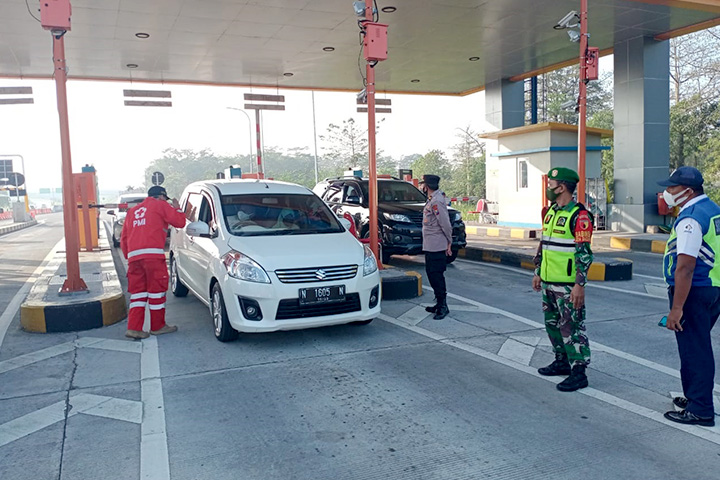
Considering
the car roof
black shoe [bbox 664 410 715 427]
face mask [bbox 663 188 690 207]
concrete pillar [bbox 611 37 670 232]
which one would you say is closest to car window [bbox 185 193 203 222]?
the car roof

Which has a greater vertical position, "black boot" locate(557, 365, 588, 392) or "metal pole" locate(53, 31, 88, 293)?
"metal pole" locate(53, 31, 88, 293)

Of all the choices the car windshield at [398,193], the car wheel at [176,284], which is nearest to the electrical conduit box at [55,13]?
the car wheel at [176,284]

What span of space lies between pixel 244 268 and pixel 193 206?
2.55 meters

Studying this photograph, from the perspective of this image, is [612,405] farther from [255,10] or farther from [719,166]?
[719,166]

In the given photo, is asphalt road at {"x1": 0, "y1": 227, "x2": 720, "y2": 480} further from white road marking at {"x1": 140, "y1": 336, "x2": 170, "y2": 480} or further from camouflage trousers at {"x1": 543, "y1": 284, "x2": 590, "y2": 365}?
camouflage trousers at {"x1": 543, "y1": 284, "x2": 590, "y2": 365}

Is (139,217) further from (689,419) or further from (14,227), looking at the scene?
(14,227)

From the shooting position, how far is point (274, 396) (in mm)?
4660

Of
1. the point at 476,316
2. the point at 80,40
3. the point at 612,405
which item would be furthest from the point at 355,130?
the point at 612,405

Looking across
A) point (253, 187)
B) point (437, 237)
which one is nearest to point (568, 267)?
point (437, 237)

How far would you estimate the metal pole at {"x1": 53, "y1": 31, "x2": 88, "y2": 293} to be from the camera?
722 cm

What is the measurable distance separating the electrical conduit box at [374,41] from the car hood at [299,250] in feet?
10.7

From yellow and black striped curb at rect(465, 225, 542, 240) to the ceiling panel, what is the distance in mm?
5060

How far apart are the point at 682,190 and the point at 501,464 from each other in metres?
2.20

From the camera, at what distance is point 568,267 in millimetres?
4652
